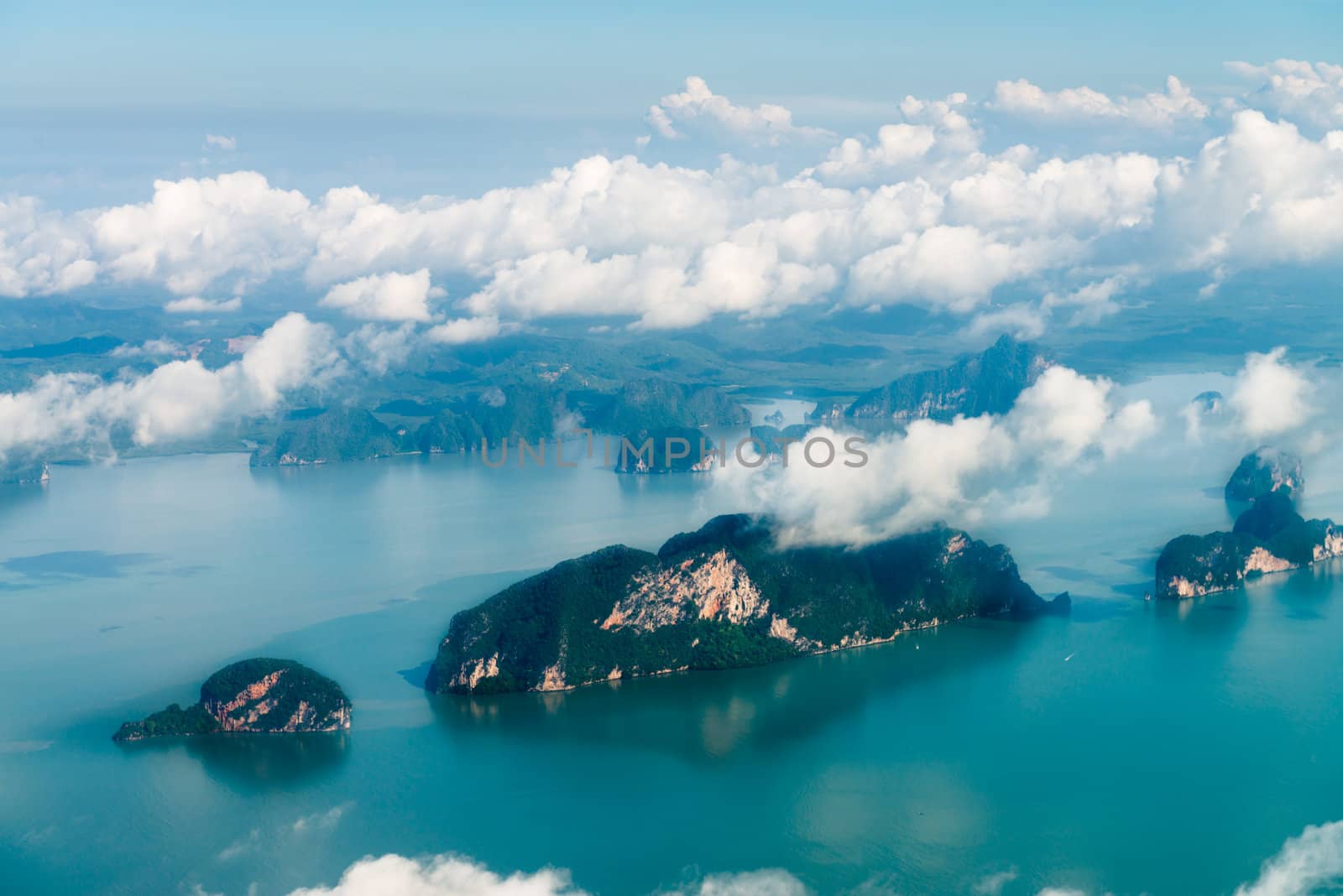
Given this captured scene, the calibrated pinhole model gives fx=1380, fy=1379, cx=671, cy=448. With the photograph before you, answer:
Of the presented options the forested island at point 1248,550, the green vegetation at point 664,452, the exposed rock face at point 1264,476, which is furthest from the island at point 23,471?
the exposed rock face at point 1264,476

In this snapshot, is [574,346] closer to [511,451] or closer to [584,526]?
[511,451]

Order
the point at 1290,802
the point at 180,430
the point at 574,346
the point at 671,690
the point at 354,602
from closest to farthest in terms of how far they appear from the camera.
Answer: the point at 1290,802
the point at 671,690
the point at 354,602
the point at 180,430
the point at 574,346

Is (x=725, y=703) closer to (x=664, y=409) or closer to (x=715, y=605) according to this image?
(x=715, y=605)

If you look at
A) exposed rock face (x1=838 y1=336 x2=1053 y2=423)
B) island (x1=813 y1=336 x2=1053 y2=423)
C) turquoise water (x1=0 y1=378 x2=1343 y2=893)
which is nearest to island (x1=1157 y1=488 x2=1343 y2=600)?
turquoise water (x1=0 y1=378 x2=1343 y2=893)

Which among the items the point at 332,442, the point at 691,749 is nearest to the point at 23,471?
the point at 332,442

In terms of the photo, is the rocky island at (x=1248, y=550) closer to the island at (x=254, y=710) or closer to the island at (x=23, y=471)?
the island at (x=254, y=710)

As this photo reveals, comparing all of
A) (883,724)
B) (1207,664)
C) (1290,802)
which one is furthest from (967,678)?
(1290,802)
